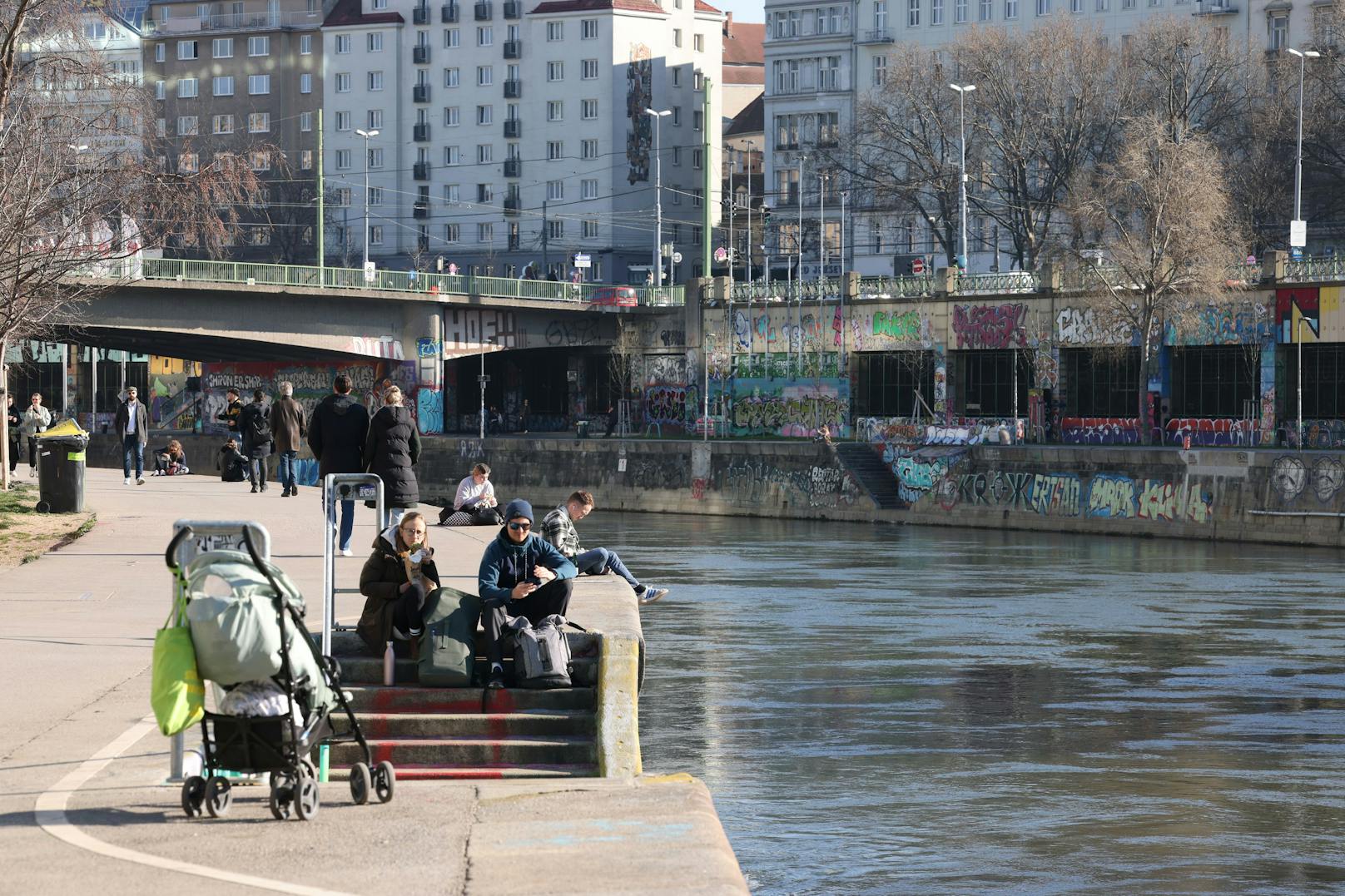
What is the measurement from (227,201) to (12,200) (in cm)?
331

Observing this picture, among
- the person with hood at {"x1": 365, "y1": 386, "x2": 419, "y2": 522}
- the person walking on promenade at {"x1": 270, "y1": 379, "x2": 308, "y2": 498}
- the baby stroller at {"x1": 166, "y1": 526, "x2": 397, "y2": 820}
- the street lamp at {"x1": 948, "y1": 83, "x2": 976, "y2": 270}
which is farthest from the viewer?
the street lamp at {"x1": 948, "y1": 83, "x2": 976, "y2": 270}

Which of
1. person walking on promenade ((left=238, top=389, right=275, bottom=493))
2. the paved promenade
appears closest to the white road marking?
the paved promenade

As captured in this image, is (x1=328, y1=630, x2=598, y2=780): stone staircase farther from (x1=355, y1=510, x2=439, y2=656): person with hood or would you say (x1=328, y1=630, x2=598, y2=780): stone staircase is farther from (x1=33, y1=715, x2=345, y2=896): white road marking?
(x1=33, y1=715, x2=345, y2=896): white road marking

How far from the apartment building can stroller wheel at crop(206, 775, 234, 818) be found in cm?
10588

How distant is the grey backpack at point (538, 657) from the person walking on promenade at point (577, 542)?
4486mm

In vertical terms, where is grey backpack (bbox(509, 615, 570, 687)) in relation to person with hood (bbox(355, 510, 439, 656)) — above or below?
below

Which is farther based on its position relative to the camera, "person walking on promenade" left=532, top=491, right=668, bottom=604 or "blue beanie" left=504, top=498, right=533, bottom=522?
"person walking on promenade" left=532, top=491, right=668, bottom=604

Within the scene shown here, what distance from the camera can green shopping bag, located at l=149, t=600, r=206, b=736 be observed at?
10.4 metres

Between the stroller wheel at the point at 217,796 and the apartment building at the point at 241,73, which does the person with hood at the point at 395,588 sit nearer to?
the stroller wheel at the point at 217,796

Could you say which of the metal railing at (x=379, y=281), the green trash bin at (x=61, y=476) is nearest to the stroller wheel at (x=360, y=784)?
the green trash bin at (x=61, y=476)

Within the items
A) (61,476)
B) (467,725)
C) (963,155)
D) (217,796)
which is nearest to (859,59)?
(963,155)

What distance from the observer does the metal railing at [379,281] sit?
2394 inches

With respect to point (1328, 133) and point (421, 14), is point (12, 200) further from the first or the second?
point (421, 14)

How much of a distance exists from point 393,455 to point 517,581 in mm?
5864
